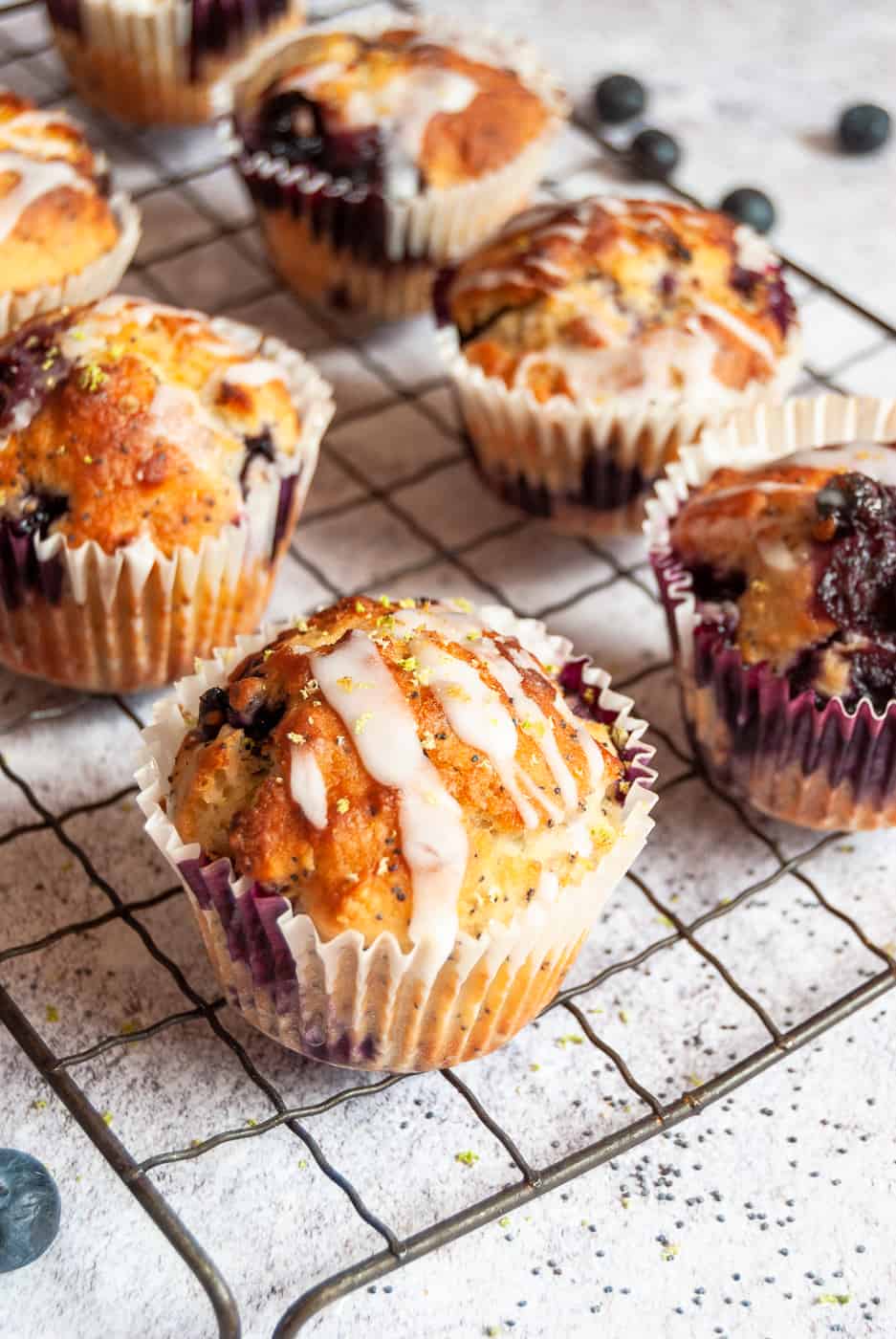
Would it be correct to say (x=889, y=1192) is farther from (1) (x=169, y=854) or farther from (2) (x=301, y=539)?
(2) (x=301, y=539)

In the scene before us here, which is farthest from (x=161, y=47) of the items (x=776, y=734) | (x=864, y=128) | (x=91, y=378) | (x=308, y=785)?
(x=308, y=785)

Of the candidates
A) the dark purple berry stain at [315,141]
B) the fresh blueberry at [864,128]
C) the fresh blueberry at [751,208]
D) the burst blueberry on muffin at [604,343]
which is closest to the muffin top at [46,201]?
the dark purple berry stain at [315,141]

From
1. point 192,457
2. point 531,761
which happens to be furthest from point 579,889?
point 192,457

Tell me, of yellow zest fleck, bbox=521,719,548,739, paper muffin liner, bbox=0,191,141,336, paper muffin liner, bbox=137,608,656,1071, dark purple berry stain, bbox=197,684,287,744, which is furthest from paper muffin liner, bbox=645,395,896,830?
paper muffin liner, bbox=0,191,141,336

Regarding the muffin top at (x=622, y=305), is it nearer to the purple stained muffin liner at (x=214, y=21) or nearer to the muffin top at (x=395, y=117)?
the muffin top at (x=395, y=117)

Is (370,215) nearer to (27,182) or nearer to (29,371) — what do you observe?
(27,182)
